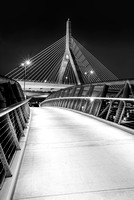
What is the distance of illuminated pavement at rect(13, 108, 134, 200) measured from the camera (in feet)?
7.45

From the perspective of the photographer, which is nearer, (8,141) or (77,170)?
(77,170)

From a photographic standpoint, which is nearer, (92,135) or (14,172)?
(14,172)

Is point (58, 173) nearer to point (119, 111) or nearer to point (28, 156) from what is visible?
point (28, 156)

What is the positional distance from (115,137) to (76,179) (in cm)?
260

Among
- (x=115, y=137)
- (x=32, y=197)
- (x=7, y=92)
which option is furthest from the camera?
(x=7, y=92)

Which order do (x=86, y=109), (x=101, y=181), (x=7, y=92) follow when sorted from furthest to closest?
(x=86, y=109) < (x=7, y=92) < (x=101, y=181)

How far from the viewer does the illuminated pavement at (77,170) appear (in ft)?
7.45

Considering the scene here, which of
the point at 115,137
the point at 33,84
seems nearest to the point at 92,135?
the point at 115,137

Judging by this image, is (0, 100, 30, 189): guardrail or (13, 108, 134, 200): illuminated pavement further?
(0, 100, 30, 189): guardrail

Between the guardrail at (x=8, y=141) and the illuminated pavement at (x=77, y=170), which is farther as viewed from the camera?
the guardrail at (x=8, y=141)

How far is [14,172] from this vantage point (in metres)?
Result: 2.68

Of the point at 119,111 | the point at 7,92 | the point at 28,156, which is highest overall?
the point at 7,92

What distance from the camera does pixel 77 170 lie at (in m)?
2.91

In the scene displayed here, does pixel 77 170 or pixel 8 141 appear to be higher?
pixel 8 141
